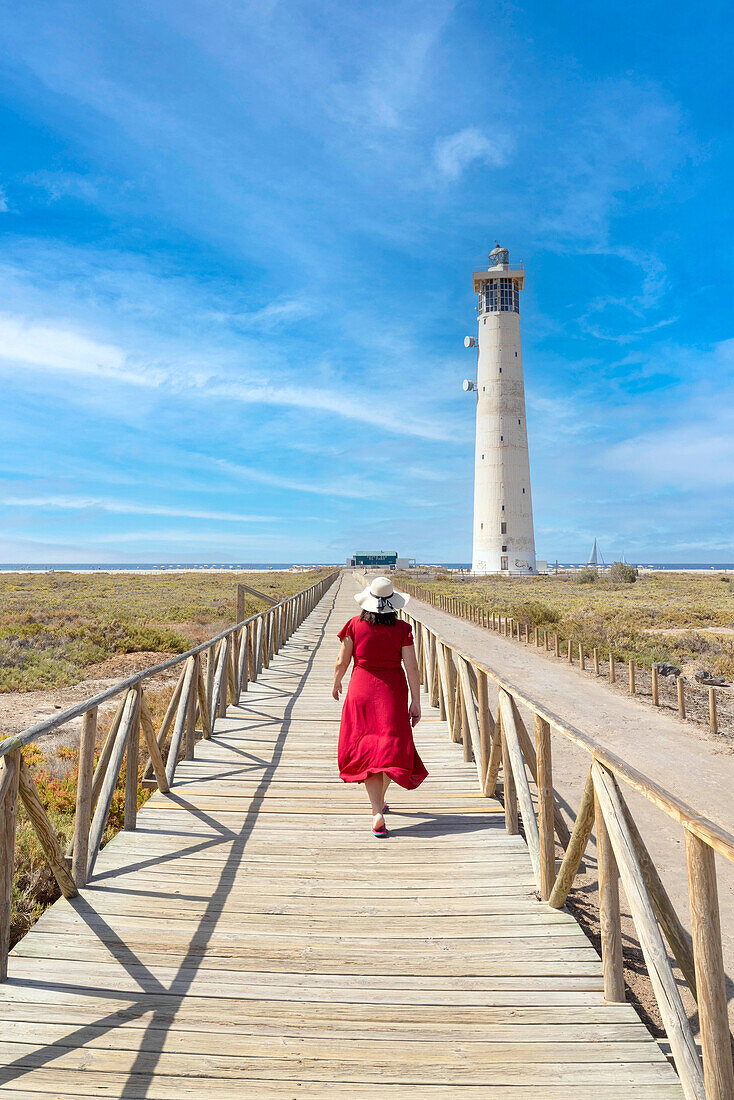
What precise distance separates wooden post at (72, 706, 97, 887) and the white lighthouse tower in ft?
165

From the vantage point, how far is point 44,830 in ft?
11.0

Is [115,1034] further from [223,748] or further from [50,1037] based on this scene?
[223,748]

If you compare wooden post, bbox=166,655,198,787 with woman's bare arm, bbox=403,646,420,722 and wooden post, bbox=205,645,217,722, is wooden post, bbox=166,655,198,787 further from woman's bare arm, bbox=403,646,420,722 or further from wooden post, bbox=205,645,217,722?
woman's bare arm, bbox=403,646,420,722

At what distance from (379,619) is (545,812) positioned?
175 cm

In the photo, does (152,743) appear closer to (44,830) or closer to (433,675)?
(44,830)

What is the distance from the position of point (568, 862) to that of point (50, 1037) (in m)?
2.60

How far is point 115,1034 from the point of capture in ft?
8.53

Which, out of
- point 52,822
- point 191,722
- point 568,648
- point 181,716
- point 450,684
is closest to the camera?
point 52,822

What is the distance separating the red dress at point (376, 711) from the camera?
4.67m

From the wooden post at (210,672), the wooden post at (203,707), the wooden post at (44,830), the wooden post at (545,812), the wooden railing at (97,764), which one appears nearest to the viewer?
the wooden railing at (97,764)

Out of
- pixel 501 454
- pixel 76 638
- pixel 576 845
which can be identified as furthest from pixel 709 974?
pixel 501 454

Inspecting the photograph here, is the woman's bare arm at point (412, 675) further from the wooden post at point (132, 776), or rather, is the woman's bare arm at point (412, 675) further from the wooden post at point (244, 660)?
the wooden post at point (244, 660)

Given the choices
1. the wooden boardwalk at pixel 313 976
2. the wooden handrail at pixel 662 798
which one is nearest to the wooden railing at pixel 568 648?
the wooden boardwalk at pixel 313 976

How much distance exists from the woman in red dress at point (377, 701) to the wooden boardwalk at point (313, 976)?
52 cm
